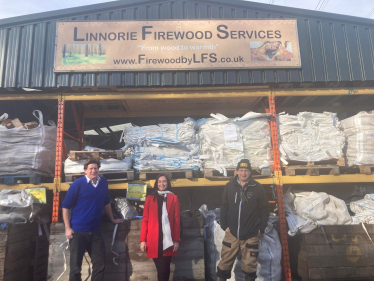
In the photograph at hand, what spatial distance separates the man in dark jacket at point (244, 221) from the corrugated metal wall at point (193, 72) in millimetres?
2392

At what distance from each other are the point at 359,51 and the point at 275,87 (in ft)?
6.85

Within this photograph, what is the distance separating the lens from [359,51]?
19.0 feet

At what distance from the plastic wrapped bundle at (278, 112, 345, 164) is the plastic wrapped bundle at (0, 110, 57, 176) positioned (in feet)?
15.3

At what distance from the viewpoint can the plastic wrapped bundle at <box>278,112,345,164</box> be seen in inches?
200

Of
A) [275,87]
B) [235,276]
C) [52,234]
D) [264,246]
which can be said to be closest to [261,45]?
[275,87]

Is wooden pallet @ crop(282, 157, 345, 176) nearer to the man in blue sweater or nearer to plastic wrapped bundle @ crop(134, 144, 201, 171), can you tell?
plastic wrapped bundle @ crop(134, 144, 201, 171)

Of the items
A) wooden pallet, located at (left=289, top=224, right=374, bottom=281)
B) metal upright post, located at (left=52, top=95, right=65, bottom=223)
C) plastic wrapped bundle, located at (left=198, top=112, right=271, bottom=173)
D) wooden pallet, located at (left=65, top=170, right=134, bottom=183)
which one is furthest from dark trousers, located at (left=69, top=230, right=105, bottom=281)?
wooden pallet, located at (left=289, top=224, right=374, bottom=281)

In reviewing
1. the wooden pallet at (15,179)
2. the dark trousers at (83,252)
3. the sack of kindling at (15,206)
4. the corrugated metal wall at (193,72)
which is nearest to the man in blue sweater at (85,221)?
the dark trousers at (83,252)

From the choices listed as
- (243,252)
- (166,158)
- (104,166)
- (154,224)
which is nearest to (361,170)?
(243,252)

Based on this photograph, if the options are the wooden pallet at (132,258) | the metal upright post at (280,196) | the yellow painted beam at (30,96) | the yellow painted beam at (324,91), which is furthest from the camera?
the yellow painted beam at (324,91)

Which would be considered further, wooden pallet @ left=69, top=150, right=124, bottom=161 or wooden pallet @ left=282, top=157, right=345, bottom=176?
wooden pallet @ left=282, top=157, right=345, bottom=176

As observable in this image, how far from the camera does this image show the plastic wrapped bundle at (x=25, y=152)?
480 cm

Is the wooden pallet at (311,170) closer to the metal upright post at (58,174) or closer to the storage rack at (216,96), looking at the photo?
the storage rack at (216,96)

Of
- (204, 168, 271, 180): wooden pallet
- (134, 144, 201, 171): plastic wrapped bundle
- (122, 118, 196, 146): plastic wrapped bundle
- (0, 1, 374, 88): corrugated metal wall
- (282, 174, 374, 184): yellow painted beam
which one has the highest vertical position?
(0, 1, 374, 88): corrugated metal wall
